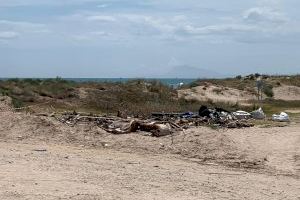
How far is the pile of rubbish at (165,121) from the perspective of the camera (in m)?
18.6

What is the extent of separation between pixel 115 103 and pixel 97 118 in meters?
7.66

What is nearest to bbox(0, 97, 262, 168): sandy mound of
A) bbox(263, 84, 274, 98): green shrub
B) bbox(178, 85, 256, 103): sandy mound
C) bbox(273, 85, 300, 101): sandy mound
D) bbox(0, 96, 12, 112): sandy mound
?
bbox(0, 96, 12, 112): sandy mound

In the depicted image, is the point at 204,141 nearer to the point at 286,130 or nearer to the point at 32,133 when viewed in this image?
the point at 286,130

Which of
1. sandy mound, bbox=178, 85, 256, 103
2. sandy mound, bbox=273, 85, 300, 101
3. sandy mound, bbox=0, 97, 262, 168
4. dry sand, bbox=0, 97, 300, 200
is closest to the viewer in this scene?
dry sand, bbox=0, 97, 300, 200

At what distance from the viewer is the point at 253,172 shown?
45.4 feet

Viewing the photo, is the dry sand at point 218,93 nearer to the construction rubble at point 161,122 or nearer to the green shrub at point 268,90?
the green shrub at point 268,90

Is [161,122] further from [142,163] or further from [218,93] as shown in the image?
[218,93]

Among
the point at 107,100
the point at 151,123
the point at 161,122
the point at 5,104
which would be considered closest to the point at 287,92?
the point at 107,100

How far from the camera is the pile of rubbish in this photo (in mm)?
18578

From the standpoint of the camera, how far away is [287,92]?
Result: 47.9 metres

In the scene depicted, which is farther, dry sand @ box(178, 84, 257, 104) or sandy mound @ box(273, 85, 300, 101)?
sandy mound @ box(273, 85, 300, 101)

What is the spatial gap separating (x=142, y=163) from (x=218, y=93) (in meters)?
28.3

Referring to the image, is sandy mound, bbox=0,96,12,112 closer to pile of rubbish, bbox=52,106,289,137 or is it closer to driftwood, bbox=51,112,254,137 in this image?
driftwood, bbox=51,112,254,137

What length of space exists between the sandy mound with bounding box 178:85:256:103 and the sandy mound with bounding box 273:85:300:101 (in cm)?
291
